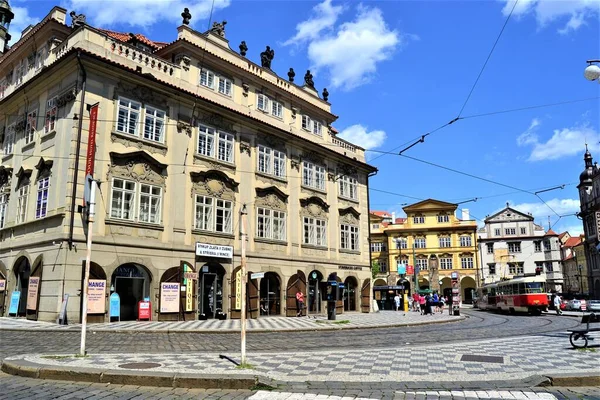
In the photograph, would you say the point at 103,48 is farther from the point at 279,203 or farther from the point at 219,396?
the point at 219,396

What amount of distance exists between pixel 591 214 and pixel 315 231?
60142mm

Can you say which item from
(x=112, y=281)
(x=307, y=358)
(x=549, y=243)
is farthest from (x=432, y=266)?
(x=307, y=358)

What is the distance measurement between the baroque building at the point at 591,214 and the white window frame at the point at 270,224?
59.6 m

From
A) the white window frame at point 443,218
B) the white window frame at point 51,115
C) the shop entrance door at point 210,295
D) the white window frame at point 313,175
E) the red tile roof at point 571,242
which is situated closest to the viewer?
the white window frame at point 51,115

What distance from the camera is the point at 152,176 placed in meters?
24.4

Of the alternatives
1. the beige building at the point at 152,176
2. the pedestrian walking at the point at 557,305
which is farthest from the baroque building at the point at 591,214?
the beige building at the point at 152,176

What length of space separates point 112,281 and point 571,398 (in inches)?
780

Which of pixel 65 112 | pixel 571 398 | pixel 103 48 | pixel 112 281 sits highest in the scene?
pixel 103 48

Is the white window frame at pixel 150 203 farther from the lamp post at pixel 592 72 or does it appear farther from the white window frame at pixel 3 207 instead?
the lamp post at pixel 592 72

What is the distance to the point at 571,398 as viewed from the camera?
7.27 metres

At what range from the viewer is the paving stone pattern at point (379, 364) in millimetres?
8836

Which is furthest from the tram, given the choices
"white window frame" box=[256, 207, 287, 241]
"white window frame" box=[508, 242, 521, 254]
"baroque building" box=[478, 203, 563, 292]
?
"white window frame" box=[508, 242, 521, 254]

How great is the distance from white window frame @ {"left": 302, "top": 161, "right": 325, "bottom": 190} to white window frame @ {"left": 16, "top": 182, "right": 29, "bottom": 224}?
17.1 meters

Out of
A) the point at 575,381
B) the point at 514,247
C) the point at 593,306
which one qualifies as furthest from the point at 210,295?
the point at 514,247
